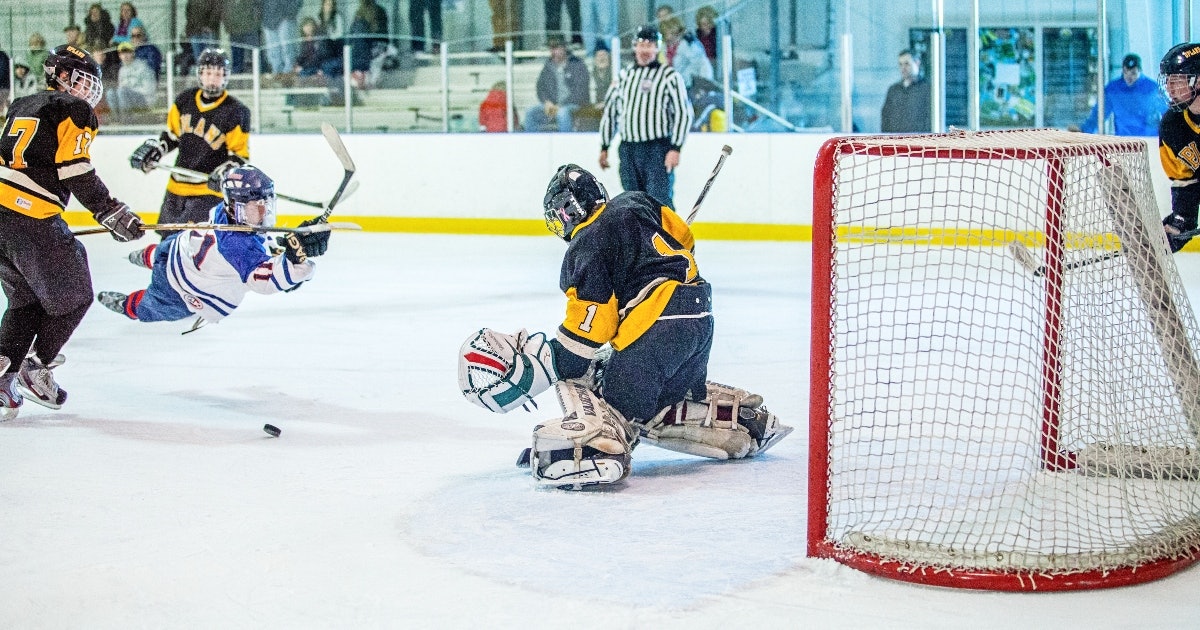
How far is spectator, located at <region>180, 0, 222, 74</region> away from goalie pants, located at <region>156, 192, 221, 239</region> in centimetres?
489

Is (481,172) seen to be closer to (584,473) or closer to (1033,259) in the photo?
(584,473)

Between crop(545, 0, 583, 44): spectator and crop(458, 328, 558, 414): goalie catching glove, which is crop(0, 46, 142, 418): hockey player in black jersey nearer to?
crop(458, 328, 558, 414): goalie catching glove

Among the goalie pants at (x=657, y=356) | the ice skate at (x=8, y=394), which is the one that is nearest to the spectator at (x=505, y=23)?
the ice skate at (x=8, y=394)

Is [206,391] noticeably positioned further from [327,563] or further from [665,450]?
[327,563]

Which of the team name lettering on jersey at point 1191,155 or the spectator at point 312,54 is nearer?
the team name lettering on jersey at point 1191,155

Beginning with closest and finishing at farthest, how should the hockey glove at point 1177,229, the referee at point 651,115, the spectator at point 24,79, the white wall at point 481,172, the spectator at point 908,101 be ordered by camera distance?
1. the hockey glove at point 1177,229
2. the referee at point 651,115
3. the spectator at point 908,101
4. the white wall at point 481,172
5. the spectator at point 24,79

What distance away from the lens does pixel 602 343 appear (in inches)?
120

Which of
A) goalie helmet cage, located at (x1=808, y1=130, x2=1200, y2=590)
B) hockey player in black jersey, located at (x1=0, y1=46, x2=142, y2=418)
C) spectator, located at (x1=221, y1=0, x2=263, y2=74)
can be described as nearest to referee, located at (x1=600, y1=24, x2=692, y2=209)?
hockey player in black jersey, located at (x1=0, y1=46, x2=142, y2=418)

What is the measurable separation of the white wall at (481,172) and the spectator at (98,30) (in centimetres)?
77

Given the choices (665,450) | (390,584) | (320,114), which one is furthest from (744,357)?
(320,114)

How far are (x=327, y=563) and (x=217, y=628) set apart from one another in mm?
365

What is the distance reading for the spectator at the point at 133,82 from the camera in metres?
10.4

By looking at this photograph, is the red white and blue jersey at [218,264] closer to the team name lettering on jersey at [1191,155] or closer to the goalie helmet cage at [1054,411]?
the goalie helmet cage at [1054,411]

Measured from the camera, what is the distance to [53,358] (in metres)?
4.02
